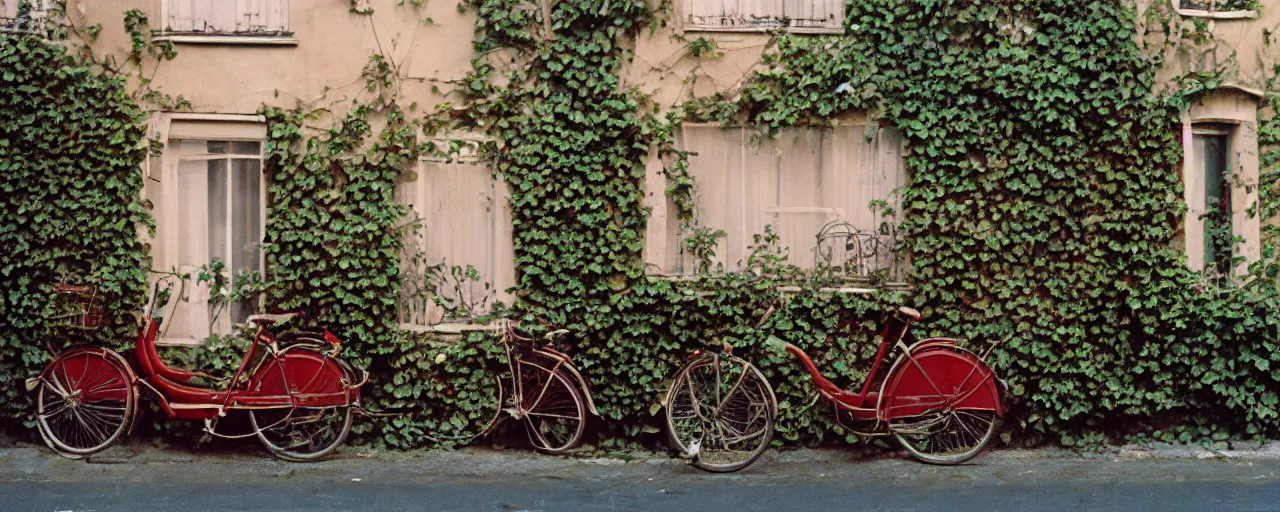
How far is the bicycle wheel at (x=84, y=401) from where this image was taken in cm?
829

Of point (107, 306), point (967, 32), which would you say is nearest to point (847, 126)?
point (967, 32)

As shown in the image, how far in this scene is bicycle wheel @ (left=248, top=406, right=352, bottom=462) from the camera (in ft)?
27.0

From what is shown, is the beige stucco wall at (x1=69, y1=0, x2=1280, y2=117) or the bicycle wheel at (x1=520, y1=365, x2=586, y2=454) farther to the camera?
the beige stucco wall at (x1=69, y1=0, x2=1280, y2=117)

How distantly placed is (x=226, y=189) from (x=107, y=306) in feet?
4.01

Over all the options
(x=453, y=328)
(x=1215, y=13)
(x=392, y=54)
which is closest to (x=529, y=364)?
(x=453, y=328)

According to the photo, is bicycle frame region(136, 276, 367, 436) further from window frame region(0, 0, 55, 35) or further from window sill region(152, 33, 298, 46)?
window frame region(0, 0, 55, 35)

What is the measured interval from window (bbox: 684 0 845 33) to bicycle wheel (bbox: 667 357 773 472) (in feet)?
8.59

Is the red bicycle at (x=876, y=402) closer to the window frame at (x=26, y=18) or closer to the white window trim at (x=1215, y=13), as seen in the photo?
the white window trim at (x=1215, y=13)

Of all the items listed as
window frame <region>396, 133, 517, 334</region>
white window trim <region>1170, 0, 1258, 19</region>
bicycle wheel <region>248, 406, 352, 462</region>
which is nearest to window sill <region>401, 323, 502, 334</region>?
window frame <region>396, 133, 517, 334</region>

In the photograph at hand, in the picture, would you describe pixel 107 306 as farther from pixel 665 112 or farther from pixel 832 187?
pixel 832 187

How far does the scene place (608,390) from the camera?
863 centimetres

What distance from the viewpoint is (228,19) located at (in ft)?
28.8

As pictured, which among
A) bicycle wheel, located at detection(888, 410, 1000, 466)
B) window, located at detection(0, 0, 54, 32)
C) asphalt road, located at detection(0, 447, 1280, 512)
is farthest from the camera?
window, located at detection(0, 0, 54, 32)

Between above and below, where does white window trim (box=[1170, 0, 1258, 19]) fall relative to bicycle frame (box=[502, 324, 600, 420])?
above
